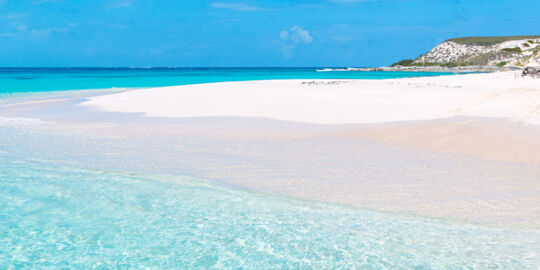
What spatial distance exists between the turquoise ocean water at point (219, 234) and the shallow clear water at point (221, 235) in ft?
0.04

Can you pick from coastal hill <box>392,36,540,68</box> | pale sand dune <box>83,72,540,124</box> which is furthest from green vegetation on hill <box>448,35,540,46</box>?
pale sand dune <box>83,72,540,124</box>

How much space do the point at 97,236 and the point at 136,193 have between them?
68.7 inches

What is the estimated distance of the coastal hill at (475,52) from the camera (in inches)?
4680

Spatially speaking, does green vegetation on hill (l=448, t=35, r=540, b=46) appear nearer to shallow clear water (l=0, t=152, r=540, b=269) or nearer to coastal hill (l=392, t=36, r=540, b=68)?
coastal hill (l=392, t=36, r=540, b=68)

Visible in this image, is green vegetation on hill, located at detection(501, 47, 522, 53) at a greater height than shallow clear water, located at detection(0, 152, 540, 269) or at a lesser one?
greater

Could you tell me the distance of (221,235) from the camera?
5875mm

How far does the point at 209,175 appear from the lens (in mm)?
8578

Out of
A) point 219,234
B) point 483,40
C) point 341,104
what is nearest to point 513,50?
point 483,40

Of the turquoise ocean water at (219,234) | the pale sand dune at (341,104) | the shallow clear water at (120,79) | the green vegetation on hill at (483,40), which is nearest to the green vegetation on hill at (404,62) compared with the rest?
the green vegetation on hill at (483,40)

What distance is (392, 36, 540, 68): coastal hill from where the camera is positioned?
11888cm

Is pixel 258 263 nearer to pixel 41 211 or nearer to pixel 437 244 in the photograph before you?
pixel 437 244

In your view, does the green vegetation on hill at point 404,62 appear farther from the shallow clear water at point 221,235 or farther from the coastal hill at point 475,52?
the shallow clear water at point 221,235

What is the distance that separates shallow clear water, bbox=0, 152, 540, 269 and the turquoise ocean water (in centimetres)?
1

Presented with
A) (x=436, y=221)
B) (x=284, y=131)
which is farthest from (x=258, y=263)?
(x=284, y=131)
